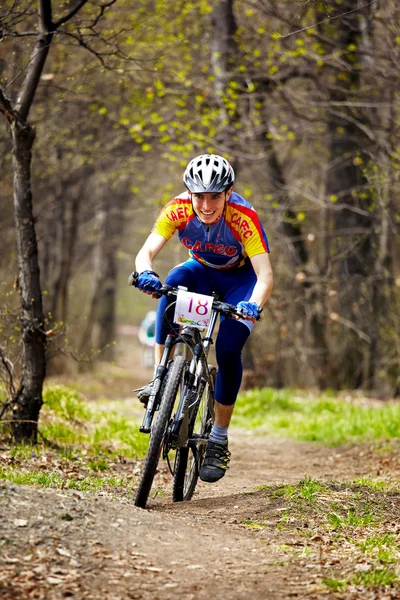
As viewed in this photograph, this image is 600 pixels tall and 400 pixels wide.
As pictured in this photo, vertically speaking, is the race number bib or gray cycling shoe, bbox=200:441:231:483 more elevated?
the race number bib

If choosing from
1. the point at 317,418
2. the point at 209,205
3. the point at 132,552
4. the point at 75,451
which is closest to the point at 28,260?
the point at 75,451

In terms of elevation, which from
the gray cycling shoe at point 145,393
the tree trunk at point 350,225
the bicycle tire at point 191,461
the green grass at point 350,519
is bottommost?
the green grass at point 350,519

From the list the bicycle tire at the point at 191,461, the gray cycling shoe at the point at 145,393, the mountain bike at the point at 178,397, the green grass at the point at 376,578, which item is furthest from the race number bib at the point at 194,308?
the green grass at the point at 376,578

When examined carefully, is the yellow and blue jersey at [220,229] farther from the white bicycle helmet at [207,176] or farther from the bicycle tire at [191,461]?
the bicycle tire at [191,461]

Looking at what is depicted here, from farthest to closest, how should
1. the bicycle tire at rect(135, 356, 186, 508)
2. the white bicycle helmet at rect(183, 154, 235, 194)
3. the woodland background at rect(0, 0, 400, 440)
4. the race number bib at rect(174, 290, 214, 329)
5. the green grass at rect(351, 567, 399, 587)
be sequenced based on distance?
the woodland background at rect(0, 0, 400, 440) < the white bicycle helmet at rect(183, 154, 235, 194) < the race number bib at rect(174, 290, 214, 329) < the bicycle tire at rect(135, 356, 186, 508) < the green grass at rect(351, 567, 399, 587)

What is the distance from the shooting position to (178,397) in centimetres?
564

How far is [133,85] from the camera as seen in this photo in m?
15.5

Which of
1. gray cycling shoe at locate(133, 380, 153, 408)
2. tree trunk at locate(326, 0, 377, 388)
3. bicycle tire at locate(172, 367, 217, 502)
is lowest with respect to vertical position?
bicycle tire at locate(172, 367, 217, 502)

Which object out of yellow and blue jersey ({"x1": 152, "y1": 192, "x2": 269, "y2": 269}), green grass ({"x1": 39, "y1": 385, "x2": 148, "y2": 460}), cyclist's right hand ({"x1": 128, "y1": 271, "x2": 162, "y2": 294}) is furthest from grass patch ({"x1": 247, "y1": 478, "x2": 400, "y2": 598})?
green grass ({"x1": 39, "y1": 385, "x2": 148, "y2": 460})

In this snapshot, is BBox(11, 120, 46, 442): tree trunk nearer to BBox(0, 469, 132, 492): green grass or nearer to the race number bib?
BBox(0, 469, 132, 492): green grass

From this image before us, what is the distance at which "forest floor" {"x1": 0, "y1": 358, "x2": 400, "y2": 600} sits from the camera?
3846 millimetres

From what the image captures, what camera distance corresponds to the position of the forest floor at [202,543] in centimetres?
385

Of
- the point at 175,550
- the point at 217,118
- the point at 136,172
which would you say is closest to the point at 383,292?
the point at 217,118

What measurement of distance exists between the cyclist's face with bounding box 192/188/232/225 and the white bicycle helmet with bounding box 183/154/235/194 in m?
0.06
